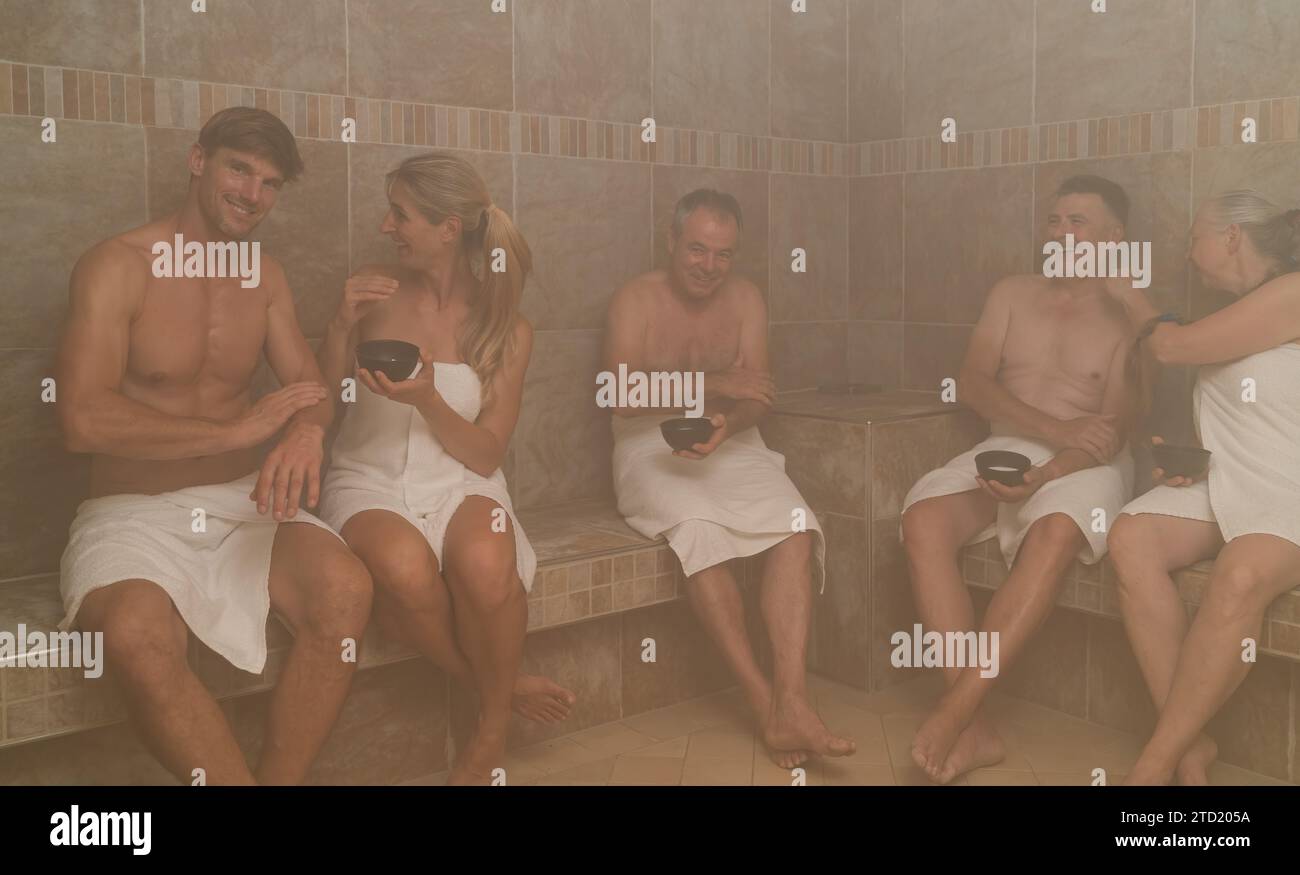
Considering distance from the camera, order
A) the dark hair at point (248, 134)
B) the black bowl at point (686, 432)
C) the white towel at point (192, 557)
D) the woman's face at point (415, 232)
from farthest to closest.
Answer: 1. the black bowl at point (686, 432)
2. the woman's face at point (415, 232)
3. the dark hair at point (248, 134)
4. the white towel at point (192, 557)

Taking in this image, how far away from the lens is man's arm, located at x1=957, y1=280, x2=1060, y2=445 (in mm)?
3002

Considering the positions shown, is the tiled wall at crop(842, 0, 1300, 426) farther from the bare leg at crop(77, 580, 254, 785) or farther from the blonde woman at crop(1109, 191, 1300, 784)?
the bare leg at crop(77, 580, 254, 785)

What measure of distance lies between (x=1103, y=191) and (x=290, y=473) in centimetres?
206

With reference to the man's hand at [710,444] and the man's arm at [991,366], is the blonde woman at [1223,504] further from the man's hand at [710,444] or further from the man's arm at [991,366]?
the man's hand at [710,444]

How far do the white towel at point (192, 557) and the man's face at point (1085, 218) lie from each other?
1909 millimetres

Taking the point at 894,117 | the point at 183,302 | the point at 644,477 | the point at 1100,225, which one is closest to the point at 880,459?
the point at 644,477

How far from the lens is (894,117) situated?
3.71m

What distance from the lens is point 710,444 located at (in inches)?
107

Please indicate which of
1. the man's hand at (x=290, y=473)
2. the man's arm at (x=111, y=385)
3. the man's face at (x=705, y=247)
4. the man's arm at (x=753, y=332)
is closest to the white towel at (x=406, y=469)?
the man's hand at (x=290, y=473)

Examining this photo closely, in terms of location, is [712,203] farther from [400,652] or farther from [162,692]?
[162,692]

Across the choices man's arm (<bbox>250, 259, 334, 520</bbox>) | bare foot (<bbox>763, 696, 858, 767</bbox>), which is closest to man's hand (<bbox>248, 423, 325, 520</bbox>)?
man's arm (<bbox>250, 259, 334, 520</bbox>)

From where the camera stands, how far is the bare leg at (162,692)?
190 cm

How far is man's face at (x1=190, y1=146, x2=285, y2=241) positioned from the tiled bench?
0.77m
